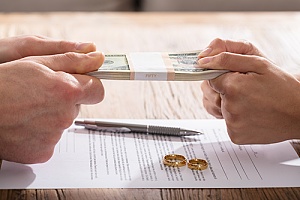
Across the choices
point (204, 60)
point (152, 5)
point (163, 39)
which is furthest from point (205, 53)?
point (152, 5)

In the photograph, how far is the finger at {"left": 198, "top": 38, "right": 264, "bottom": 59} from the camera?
49.2 inches

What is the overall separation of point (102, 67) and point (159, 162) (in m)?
0.19

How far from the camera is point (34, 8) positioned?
9.10 ft

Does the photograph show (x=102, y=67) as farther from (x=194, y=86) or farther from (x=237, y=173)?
(x=194, y=86)

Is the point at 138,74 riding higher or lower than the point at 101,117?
higher

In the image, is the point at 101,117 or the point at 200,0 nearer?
the point at 101,117

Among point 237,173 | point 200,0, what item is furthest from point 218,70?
point 200,0

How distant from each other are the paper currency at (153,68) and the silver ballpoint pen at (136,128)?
0.12 m

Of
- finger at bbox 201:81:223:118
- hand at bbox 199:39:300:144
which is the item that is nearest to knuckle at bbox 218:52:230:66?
hand at bbox 199:39:300:144

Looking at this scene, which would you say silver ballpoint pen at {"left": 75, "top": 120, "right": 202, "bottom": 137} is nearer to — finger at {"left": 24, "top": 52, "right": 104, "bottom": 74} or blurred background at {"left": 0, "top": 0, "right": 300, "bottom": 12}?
finger at {"left": 24, "top": 52, "right": 104, "bottom": 74}

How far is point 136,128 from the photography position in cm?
127

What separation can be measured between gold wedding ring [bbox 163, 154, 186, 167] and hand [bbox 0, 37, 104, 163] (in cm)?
16

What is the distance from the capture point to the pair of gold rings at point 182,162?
113 centimetres

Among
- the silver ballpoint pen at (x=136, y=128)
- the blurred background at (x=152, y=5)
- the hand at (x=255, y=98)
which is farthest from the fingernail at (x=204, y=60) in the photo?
the blurred background at (x=152, y=5)
